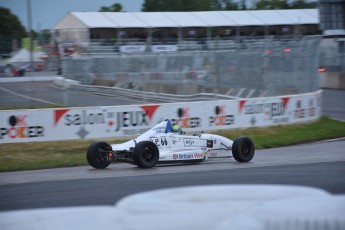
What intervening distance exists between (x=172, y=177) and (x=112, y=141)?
6024mm

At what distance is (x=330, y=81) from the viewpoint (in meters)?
40.2

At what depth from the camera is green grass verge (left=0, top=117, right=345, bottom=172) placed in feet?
48.0

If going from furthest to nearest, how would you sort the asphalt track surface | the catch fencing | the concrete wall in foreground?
the concrete wall in foreground, the catch fencing, the asphalt track surface

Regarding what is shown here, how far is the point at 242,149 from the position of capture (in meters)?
14.2

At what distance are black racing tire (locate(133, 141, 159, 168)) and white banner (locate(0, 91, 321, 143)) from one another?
3.81 m

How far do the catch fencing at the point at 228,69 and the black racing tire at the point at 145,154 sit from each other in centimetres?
804

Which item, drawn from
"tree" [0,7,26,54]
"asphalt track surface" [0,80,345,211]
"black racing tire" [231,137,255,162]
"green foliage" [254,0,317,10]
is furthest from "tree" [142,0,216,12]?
"black racing tire" [231,137,255,162]

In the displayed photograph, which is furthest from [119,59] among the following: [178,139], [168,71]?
[178,139]

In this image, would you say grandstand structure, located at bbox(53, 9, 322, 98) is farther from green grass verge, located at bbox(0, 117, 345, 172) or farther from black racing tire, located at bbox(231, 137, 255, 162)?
black racing tire, located at bbox(231, 137, 255, 162)

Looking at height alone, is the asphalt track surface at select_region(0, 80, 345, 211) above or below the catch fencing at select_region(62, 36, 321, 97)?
below

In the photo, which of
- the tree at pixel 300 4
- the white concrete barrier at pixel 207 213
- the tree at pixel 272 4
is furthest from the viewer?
the tree at pixel 272 4

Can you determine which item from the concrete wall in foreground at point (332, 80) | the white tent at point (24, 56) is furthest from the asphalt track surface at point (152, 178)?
the concrete wall in foreground at point (332, 80)

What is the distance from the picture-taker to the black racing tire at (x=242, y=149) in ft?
46.1

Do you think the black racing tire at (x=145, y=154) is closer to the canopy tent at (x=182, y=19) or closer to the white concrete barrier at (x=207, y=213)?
the white concrete barrier at (x=207, y=213)
